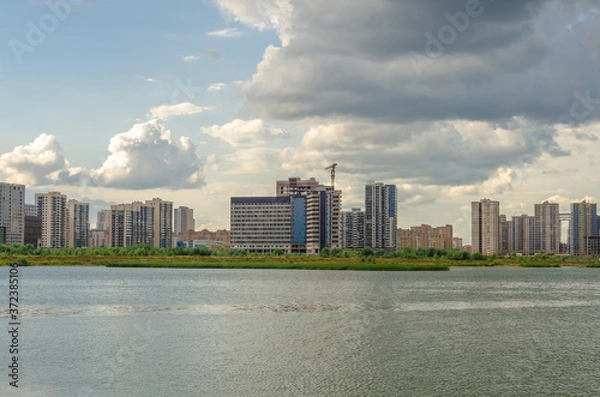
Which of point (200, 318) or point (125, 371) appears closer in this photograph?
point (125, 371)

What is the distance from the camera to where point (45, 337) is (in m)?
35.1

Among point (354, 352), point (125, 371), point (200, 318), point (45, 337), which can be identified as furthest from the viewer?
point (200, 318)

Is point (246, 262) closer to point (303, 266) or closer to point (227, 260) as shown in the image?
point (227, 260)

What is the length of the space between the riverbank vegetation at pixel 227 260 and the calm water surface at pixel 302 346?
225 ft

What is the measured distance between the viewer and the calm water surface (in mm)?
25406

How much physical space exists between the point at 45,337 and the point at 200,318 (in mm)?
12045

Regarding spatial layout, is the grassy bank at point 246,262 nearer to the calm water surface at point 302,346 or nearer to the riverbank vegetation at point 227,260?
the riverbank vegetation at point 227,260

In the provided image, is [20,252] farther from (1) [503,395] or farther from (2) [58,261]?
(1) [503,395]

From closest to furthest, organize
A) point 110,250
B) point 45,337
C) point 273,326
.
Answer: point 45,337, point 273,326, point 110,250

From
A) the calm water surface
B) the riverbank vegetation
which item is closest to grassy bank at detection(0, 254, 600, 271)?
the riverbank vegetation

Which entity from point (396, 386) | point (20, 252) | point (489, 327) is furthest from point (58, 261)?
point (396, 386)

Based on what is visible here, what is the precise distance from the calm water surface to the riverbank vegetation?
2698 inches

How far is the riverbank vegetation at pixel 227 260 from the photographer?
128000mm

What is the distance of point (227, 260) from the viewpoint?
480 feet
